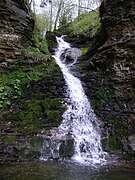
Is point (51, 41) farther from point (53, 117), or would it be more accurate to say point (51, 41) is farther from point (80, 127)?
point (80, 127)

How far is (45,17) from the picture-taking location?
3797cm

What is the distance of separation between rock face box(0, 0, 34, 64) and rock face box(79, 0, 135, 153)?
183 inches

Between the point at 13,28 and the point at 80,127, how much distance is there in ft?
24.9

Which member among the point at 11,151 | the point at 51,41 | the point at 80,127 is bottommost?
the point at 11,151

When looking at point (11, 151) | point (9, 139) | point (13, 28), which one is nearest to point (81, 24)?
point (13, 28)

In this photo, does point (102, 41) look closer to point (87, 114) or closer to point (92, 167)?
point (87, 114)

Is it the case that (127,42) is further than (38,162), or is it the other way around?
(127,42)

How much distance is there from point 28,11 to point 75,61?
16.7ft

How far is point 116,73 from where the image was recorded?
1406 centimetres

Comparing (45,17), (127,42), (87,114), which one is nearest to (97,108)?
(87,114)

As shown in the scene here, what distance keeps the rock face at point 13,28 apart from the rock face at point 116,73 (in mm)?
4660

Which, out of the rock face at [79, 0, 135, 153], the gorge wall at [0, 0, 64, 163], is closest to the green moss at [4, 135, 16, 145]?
the gorge wall at [0, 0, 64, 163]

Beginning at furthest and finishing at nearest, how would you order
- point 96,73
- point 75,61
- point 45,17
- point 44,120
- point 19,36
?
point 45,17 → point 75,61 → point 19,36 → point 96,73 → point 44,120

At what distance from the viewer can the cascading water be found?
33.9ft
